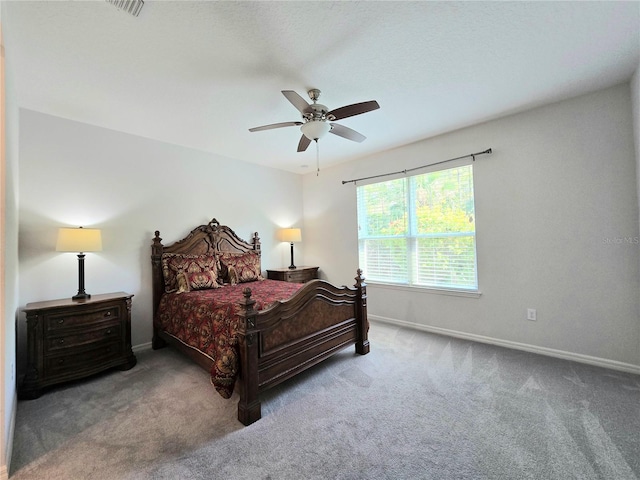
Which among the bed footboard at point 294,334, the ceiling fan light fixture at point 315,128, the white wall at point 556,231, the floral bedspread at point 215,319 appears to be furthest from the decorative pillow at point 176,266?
the white wall at point 556,231

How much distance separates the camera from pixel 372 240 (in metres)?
4.52

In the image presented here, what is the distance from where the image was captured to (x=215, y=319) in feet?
7.86

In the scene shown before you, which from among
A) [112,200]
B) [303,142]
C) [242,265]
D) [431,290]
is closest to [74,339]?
[112,200]

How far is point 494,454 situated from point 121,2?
3.42 m

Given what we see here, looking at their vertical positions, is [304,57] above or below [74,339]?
above

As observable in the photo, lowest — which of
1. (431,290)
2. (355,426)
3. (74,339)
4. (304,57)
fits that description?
(355,426)

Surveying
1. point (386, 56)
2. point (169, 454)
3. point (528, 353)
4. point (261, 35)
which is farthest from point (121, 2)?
point (528, 353)

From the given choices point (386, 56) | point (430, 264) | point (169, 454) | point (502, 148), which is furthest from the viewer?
point (430, 264)

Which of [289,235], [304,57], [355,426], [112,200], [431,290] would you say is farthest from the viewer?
[289,235]

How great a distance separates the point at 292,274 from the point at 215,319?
2.29m

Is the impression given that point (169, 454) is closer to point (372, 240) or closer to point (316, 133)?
point (316, 133)

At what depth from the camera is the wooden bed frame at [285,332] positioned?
2.02 metres

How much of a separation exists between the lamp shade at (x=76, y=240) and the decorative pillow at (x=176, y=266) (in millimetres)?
794

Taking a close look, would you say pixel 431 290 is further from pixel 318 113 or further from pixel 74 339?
pixel 74 339
